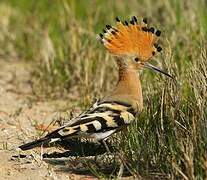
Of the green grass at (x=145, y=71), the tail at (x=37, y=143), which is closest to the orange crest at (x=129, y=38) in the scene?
the green grass at (x=145, y=71)

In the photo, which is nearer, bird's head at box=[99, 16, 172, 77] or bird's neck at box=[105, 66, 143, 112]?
bird's neck at box=[105, 66, 143, 112]

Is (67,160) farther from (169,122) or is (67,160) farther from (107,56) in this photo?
(107,56)

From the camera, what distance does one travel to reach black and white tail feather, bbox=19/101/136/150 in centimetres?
436

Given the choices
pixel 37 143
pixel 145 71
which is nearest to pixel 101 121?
pixel 37 143

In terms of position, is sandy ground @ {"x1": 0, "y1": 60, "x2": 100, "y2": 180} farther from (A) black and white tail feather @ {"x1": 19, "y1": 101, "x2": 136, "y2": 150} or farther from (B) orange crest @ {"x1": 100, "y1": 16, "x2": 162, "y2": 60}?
(B) orange crest @ {"x1": 100, "y1": 16, "x2": 162, "y2": 60}

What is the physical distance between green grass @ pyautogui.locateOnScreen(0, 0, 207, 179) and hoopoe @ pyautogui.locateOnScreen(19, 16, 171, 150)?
0.43 feet

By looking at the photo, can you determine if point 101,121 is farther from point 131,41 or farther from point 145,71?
point 145,71

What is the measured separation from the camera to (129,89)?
475 cm

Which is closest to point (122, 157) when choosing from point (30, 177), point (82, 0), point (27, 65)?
point (30, 177)

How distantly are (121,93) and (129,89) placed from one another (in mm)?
58

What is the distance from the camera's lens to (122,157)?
13.7 ft

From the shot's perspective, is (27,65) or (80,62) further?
(27,65)

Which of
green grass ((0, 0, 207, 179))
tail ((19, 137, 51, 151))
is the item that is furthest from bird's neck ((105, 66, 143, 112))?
tail ((19, 137, 51, 151))

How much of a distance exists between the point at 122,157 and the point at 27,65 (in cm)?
391
